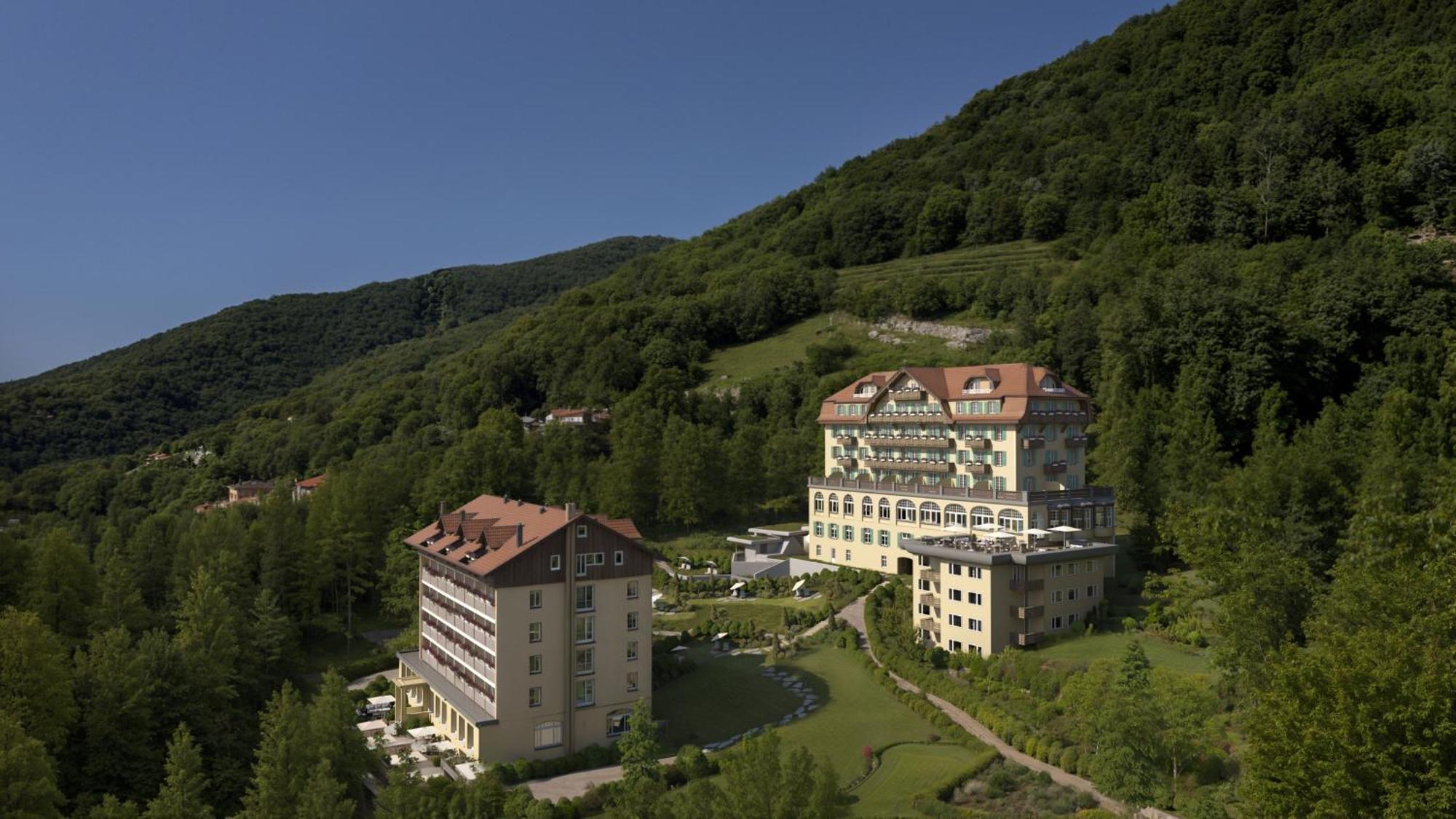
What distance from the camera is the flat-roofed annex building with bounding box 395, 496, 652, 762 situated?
35406 millimetres

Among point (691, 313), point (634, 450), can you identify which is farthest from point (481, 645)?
point (691, 313)

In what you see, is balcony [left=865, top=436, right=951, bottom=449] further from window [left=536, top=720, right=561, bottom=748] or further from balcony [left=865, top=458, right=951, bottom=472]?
window [left=536, top=720, right=561, bottom=748]

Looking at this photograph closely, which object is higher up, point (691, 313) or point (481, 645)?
point (691, 313)

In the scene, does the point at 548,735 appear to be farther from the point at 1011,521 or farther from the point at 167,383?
the point at 167,383

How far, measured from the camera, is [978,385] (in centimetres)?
5700

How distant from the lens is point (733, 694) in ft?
135

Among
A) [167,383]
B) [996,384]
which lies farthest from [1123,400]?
[167,383]

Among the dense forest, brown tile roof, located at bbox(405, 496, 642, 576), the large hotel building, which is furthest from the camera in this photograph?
the large hotel building

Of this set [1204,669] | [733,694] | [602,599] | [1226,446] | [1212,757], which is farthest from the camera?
[1226,446]

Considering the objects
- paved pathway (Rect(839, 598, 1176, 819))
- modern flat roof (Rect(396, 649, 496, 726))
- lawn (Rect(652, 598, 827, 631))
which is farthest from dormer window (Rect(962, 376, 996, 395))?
modern flat roof (Rect(396, 649, 496, 726))

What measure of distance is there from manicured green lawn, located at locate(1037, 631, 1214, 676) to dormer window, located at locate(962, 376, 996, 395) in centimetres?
1792

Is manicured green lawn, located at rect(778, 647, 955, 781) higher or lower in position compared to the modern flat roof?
lower

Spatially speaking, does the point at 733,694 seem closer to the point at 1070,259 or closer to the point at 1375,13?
the point at 1070,259

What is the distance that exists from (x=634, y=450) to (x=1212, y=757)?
1974 inches
